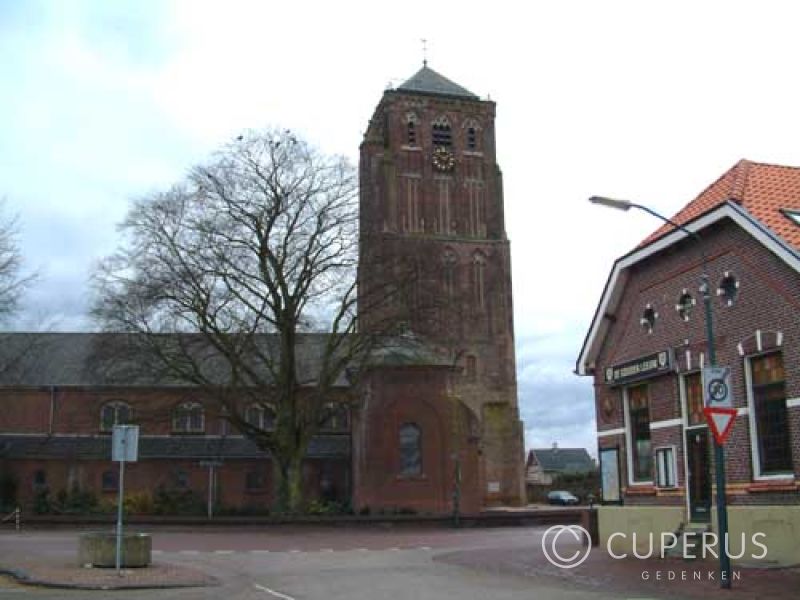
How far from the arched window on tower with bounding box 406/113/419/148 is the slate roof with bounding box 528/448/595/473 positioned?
200ft

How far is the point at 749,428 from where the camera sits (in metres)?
19.1

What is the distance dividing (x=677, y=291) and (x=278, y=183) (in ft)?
72.4

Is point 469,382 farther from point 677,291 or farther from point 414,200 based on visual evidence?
point 677,291

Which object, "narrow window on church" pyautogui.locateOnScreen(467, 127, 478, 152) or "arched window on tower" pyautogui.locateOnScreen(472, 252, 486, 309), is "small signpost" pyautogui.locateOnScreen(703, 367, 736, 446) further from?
"narrow window on church" pyautogui.locateOnScreen(467, 127, 478, 152)

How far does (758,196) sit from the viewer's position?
65.3 feet

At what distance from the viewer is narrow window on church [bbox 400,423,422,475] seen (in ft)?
157

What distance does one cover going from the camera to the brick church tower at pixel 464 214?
2532 inches

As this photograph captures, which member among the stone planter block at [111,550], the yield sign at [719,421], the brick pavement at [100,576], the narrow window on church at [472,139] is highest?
the narrow window on church at [472,139]

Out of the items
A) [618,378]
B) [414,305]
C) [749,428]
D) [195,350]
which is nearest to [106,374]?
[195,350]

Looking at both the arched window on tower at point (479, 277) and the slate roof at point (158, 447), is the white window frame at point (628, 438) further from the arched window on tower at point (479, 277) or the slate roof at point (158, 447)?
the arched window on tower at point (479, 277)

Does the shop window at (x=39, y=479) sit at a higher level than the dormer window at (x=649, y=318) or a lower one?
lower

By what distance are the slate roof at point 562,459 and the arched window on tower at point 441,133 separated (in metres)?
59.6

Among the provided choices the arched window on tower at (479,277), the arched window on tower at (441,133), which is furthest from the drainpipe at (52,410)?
the arched window on tower at (441,133)

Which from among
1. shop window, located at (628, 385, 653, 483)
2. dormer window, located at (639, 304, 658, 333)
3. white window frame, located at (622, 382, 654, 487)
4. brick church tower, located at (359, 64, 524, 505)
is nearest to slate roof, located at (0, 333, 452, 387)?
brick church tower, located at (359, 64, 524, 505)
